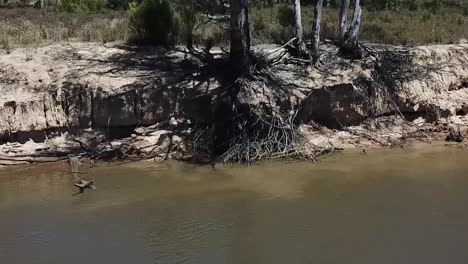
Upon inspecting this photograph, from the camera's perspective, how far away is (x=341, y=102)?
12055 mm

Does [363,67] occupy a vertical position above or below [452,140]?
above

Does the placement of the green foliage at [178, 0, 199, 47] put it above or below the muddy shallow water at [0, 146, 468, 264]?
above

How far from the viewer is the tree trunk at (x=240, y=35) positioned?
11656mm

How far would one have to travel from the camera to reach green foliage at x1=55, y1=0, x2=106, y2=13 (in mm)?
19925

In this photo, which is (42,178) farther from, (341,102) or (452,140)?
(452,140)

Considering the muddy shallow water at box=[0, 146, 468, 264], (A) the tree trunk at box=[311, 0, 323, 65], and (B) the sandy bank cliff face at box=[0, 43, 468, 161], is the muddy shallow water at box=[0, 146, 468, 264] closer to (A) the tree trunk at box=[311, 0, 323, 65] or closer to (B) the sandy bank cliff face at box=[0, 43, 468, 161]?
(B) the sandy bank cliff face at box=[0, 43, 468, 161]

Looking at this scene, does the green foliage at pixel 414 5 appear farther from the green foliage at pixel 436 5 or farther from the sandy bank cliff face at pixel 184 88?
the sandy bank cliff face at pixel 184 88

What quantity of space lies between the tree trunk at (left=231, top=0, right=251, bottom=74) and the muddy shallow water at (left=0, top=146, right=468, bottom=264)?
199cm

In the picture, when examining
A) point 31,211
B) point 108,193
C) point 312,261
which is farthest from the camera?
point 108,193

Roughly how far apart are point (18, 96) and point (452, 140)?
761cm

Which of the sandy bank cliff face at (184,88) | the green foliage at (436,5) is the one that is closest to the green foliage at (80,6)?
the sandy bank cliff face at (184,88)

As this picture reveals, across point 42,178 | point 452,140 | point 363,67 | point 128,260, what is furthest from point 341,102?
point 128,260

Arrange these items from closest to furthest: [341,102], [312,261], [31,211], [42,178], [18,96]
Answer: [312,261] < [31,211] < [42,178] < [18,96] < [341,102]

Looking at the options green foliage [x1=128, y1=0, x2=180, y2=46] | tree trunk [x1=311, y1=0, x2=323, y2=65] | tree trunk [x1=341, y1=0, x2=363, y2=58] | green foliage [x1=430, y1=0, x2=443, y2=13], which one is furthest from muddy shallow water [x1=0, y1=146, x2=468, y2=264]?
green foliage [x1=430, y1=0, x2=443, y2=13]
